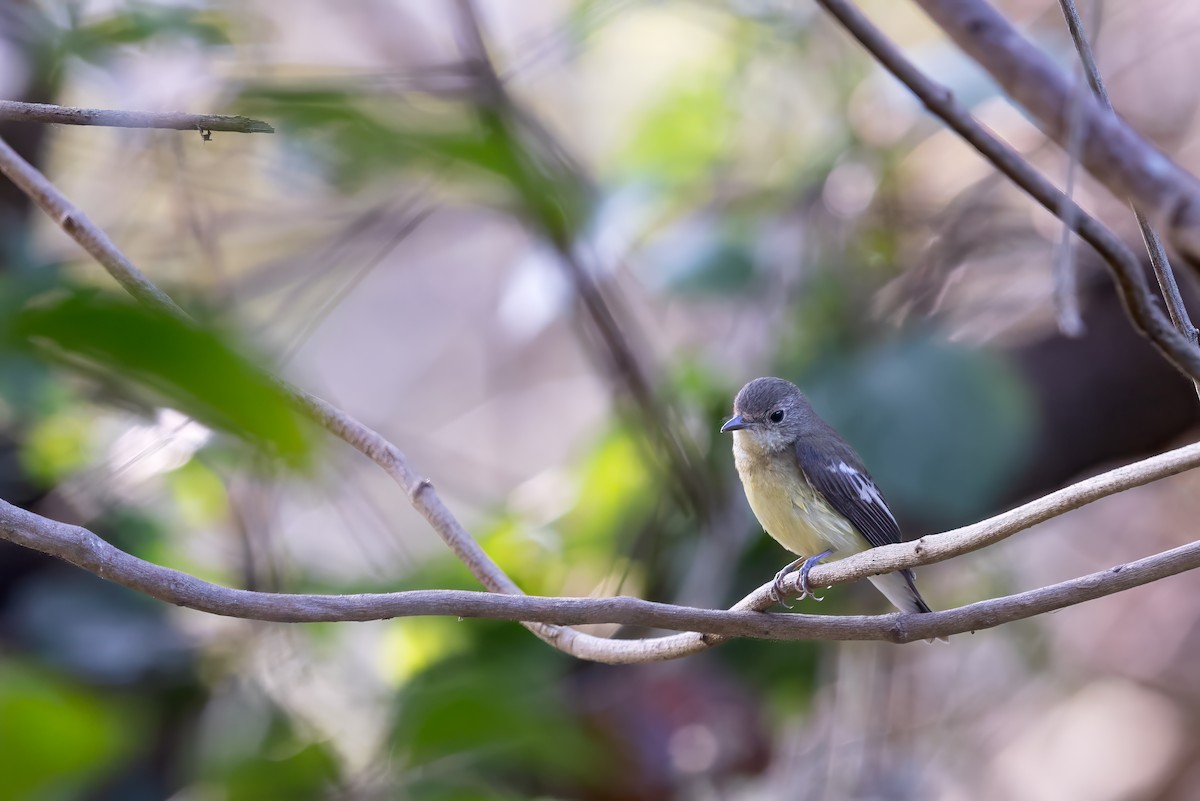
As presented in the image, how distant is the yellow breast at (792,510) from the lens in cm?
279

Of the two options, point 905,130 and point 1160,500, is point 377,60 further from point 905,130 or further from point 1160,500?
point 1160,500

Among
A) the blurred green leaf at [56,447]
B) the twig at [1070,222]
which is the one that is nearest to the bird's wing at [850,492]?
the twig at [1070,222]

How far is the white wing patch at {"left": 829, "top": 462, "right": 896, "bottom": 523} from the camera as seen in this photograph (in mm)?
2906

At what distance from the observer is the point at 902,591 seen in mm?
2918

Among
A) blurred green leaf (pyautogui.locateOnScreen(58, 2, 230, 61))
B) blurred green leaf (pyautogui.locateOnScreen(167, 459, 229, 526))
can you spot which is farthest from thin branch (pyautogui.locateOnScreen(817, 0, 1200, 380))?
blurred green leaf (pyautogui.locateOnScreen(167, 459, 229, 526))

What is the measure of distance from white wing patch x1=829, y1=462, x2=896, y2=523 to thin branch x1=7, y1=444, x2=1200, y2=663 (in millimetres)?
1433

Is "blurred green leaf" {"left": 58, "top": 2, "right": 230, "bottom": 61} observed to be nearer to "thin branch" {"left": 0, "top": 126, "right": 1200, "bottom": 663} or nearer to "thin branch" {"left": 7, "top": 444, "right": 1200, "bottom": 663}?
"thin branch" {"left": 0, "top": 126, "right": 1200, "bottom": 663}

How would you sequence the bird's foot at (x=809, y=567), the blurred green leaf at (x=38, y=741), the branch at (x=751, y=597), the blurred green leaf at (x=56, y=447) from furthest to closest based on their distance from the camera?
the blurred green leaf at (x=56, y=447) < the bird's foot at (x=809, y=567) < the blurred green leaf at (x=38, y=741) < the branch at (x=751, y=597)

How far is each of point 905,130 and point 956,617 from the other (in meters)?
3.12

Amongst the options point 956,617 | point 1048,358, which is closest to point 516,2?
point 1048,358

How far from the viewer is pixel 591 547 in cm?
370

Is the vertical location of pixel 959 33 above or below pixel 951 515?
below

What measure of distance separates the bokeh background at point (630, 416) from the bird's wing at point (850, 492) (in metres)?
0.26

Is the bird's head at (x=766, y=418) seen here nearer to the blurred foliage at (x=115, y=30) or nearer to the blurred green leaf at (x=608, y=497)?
the blurred green leaf at (x=608, y=497)
